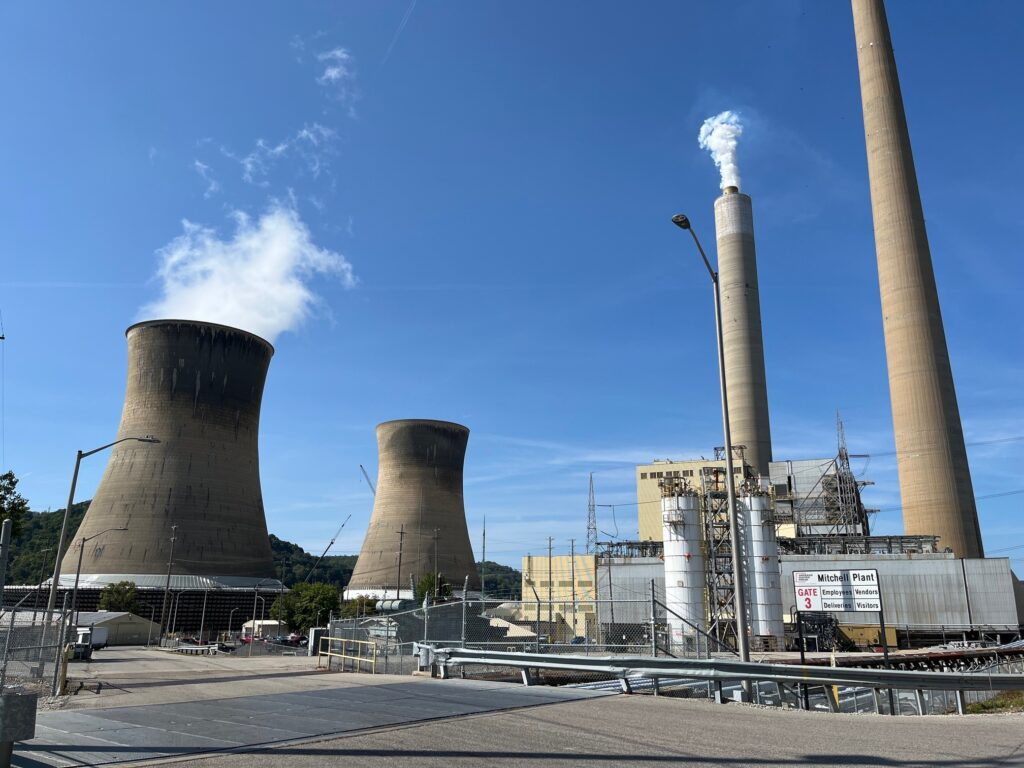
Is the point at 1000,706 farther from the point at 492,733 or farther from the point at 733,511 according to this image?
→ the point at 492,733

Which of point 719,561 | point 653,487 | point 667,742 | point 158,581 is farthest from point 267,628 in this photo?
point 667,742

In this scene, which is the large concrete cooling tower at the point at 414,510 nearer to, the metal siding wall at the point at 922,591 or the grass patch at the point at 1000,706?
the metal siding wall at the point at 922,591

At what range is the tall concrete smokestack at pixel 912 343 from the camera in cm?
5122

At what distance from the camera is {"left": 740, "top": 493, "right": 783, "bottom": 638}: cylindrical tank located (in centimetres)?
3400

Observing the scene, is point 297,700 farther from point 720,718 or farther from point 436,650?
point 720,718

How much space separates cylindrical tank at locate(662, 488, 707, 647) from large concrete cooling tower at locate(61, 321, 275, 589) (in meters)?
36.3

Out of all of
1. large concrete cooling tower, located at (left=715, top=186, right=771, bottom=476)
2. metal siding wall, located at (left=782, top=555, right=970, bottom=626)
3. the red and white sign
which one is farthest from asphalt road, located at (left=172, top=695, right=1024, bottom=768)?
large concrete cooling tower, located at (left=715, top=186, right=771, bottom=476)

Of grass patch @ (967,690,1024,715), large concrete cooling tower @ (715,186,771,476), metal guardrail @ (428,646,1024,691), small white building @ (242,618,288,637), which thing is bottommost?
small white building @ (242,618,288,637)

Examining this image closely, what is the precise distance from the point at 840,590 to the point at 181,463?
46.6 metres

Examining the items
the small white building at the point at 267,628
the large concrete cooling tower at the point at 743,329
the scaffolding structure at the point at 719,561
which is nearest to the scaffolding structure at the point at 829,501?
the large concrete cooling tower at the point at 743,329

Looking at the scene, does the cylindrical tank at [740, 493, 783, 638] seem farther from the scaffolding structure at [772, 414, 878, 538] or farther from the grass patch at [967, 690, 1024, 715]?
the scaffolding structure at [772, 414, 878, 538]

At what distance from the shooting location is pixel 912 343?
52938 mm

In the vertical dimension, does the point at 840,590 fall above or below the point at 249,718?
above

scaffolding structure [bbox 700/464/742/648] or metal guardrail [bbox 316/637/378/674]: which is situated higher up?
scaffolding structure [bbox 700/464/742/648]
